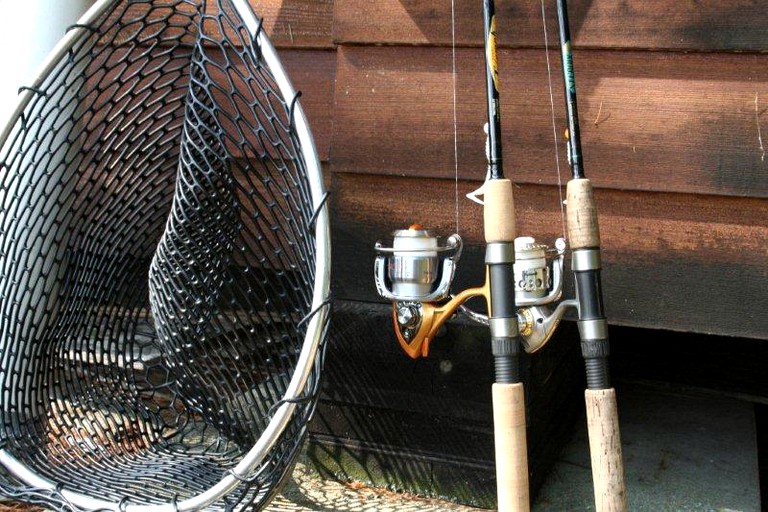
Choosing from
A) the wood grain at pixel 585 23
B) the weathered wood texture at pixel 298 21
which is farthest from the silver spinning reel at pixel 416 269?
the weathered wood texture at pixel 298 21

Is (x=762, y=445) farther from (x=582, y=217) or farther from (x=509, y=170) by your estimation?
(x=582, y=217)

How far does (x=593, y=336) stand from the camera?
57.1 inches

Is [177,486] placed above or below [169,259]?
below

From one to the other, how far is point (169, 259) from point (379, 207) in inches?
19.8

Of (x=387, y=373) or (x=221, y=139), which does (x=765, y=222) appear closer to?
(x=387, y=373)

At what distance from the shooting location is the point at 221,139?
72.0 inches

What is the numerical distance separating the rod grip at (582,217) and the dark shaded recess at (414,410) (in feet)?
1.85

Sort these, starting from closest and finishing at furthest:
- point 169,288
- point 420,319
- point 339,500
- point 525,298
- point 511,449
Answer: point 511,449
point 525,298
point 420,319
point 169,288
point 339,500

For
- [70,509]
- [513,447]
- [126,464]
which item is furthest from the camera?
[126,464]

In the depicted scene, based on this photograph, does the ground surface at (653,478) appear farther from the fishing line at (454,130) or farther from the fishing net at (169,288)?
the fishing line at (454,130)

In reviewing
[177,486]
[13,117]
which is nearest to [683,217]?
[177,486]

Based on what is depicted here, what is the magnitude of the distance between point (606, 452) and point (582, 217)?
38 centimetres

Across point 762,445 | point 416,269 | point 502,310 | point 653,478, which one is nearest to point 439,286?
point 416,269

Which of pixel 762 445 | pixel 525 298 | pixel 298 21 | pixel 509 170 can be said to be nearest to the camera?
pixel 525 298
